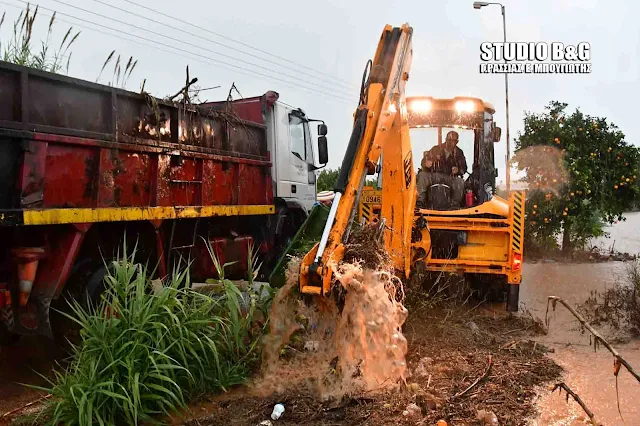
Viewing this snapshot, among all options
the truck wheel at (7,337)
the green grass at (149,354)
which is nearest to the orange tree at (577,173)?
the green grass at (149,354)

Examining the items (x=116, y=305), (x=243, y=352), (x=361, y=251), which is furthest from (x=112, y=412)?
(x=361, y=251)

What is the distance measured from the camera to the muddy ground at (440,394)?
12.1ft

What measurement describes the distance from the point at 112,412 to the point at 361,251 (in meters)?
2.10

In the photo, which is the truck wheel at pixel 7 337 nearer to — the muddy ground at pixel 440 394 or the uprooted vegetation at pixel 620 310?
the muddy ground at pixel 440 394

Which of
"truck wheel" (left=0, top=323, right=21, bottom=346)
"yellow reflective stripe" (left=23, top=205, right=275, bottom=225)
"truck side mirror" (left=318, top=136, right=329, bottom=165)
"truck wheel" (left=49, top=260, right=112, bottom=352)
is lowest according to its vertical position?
"truck wheel" (left=0, top=323, right=21, bottom=346)

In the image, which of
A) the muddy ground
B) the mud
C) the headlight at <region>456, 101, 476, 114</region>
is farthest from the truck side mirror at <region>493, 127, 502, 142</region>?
the mud

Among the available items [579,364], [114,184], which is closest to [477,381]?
[579,364]

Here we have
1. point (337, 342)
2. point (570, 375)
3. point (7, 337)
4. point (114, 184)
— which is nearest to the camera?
point (337, 342)

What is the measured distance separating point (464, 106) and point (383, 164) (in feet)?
9.20

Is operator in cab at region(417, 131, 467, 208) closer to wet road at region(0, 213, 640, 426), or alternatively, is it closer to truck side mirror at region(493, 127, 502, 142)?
truck side mirror at region(493, 127, 502, 142)

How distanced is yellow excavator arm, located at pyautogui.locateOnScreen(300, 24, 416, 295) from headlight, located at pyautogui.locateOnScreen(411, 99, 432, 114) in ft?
7.01

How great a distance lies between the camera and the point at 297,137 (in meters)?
9.04

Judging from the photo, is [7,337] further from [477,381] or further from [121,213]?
[477,381]

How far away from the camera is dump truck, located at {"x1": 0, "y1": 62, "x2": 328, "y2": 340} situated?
14.7 ft
